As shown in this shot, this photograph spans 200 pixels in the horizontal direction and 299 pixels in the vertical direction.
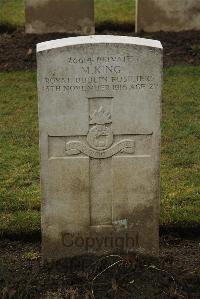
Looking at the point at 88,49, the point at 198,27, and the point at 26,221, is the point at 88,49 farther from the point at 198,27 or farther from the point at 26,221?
the point at 198,27

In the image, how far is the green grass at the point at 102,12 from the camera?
40.4 feet

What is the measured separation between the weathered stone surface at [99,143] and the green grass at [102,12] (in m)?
7.62

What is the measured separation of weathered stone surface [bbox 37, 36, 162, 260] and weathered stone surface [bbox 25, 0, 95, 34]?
246 inches

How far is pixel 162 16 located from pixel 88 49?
6.76m

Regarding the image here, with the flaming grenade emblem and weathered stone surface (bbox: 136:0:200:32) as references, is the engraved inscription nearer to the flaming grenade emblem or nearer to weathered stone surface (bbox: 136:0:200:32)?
the flaming grenade emblem

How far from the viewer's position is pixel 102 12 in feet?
42.0

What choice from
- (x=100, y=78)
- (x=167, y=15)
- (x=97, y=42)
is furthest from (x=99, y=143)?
(x=167, y=15)

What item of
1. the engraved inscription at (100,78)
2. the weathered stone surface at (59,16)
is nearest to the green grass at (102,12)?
the weathered stone surface at (59,16)

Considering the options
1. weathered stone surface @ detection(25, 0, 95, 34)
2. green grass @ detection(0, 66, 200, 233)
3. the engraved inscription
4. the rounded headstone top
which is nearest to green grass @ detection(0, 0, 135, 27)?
weathered stone surface @ detection(25, 0, 95, 34)

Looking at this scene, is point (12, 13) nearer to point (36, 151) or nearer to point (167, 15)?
point (167, 15)

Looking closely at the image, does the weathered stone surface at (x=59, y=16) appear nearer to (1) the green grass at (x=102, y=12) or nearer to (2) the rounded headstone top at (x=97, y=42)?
(1) the green grass at (x=102, y=12)

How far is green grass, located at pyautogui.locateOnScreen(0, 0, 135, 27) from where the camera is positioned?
1231cm

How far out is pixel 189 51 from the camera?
1067 centimetres

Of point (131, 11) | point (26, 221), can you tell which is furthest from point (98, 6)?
point (26, 221)
